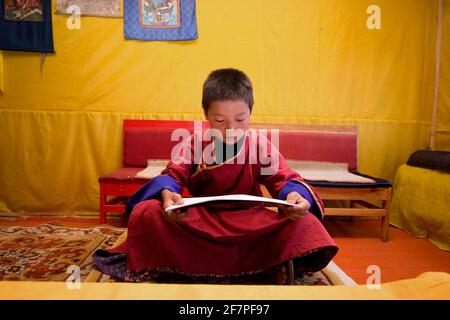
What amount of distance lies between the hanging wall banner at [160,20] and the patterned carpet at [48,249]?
73.9 inches

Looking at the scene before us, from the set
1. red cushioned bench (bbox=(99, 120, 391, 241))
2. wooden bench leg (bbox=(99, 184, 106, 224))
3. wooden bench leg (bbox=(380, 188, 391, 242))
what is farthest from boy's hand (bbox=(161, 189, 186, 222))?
wooden bench leg (bbox=(380, 188, 391, 242))

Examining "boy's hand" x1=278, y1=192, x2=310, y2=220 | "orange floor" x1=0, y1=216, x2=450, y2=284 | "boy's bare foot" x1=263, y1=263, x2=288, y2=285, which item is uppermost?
"boy's hand" x1=278, y1=192, x2=310, y2=220

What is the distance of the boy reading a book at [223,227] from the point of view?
1.23 metres

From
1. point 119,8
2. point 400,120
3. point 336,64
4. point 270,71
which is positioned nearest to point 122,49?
point 119,8

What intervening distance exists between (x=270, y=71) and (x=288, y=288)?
9.33ft

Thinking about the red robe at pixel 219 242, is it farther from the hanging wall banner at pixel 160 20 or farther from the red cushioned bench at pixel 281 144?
the hanging wall banner at pixel 160 20

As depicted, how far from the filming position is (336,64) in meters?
3.18

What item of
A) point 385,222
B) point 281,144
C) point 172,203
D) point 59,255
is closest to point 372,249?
point 385,222

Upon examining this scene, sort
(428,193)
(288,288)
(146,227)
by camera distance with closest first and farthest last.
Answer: (288,288), (146,227), (428,193)

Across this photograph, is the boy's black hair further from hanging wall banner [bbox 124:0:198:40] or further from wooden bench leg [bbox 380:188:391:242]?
hanging wall banner [bbox 124:0:198:40]

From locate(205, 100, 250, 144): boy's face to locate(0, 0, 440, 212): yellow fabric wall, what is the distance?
1.82m

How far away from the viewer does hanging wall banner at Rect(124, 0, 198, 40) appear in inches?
119

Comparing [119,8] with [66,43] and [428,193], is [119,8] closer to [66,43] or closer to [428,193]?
[66,43]

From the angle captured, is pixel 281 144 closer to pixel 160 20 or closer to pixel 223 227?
pixel 160 20
